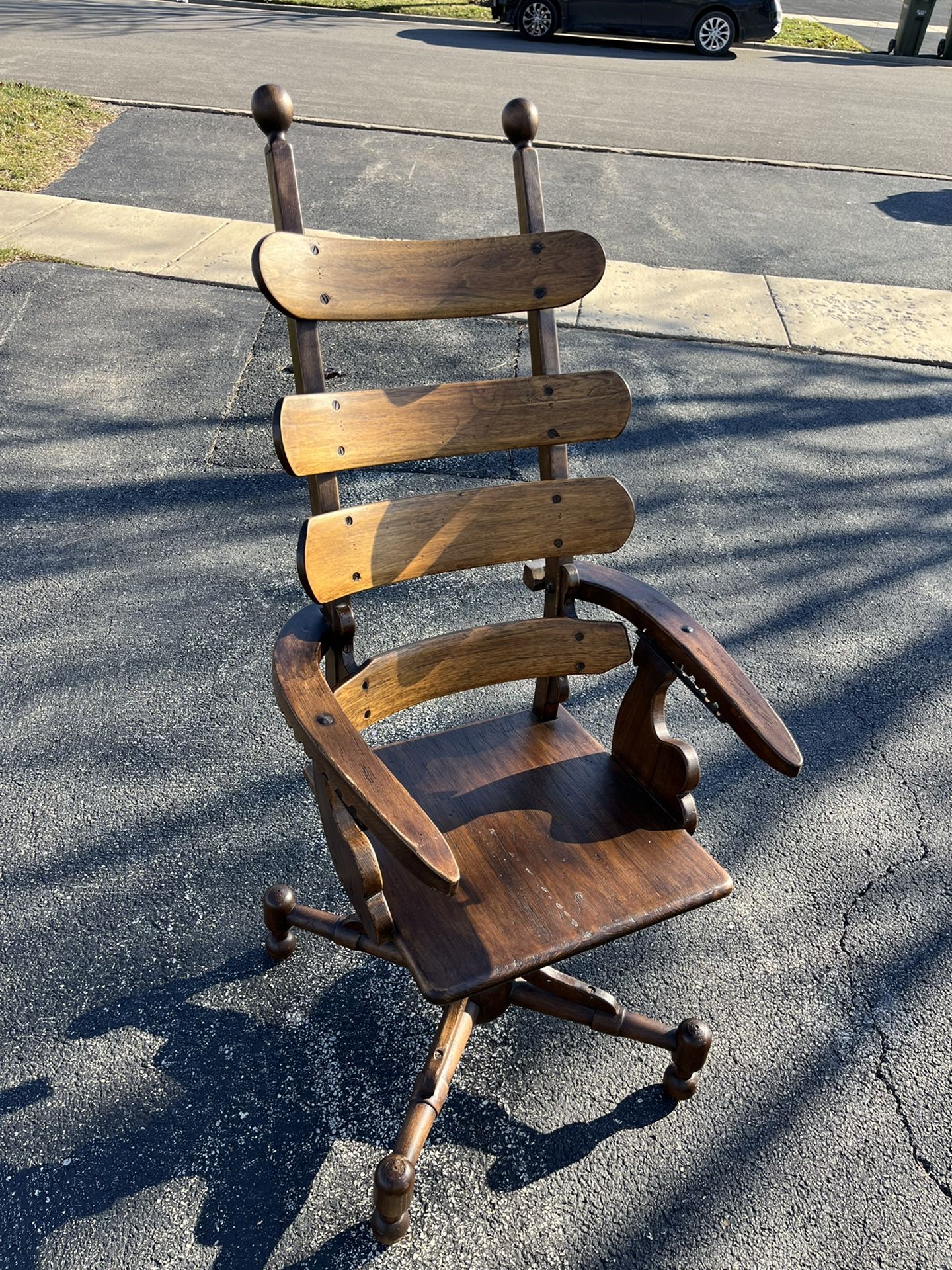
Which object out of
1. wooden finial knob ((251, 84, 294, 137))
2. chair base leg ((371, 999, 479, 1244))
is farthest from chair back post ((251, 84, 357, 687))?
chair base leg ((371, 999, 479, 1244))

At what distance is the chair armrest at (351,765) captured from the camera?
1334 millimetres

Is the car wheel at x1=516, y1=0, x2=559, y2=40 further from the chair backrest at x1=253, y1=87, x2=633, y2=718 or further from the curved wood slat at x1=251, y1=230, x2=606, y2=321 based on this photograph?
the curved wood slat at x1=251, y1=230, x2=606, y2=321

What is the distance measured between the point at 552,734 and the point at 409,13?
1517 cm

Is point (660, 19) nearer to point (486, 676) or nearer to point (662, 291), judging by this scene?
point (662, 291)

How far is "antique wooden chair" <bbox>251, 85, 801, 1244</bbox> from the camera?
5.39ft

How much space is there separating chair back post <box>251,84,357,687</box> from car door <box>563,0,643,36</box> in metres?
12.4

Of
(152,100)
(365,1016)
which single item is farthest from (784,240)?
(365,1016)

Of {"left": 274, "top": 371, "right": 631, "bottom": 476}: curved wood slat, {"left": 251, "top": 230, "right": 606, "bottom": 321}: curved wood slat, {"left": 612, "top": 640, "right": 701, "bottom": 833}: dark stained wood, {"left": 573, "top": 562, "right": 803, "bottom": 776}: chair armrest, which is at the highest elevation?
{"left": 251, "top": 230, "right": 606, "bottom": 321}: curved wood slat

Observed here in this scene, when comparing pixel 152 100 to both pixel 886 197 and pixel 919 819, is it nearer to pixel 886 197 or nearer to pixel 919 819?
pixel 886 197

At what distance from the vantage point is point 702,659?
1.78 meters

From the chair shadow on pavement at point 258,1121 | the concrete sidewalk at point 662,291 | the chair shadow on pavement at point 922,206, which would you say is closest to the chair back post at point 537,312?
the chair shadow on pavement at point 258,1121

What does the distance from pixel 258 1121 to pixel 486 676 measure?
970mm

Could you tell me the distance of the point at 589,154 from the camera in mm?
7926

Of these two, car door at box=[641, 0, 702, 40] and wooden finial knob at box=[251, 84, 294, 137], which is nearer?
wooden finial knob at box=[251, 84, 294, 137]
